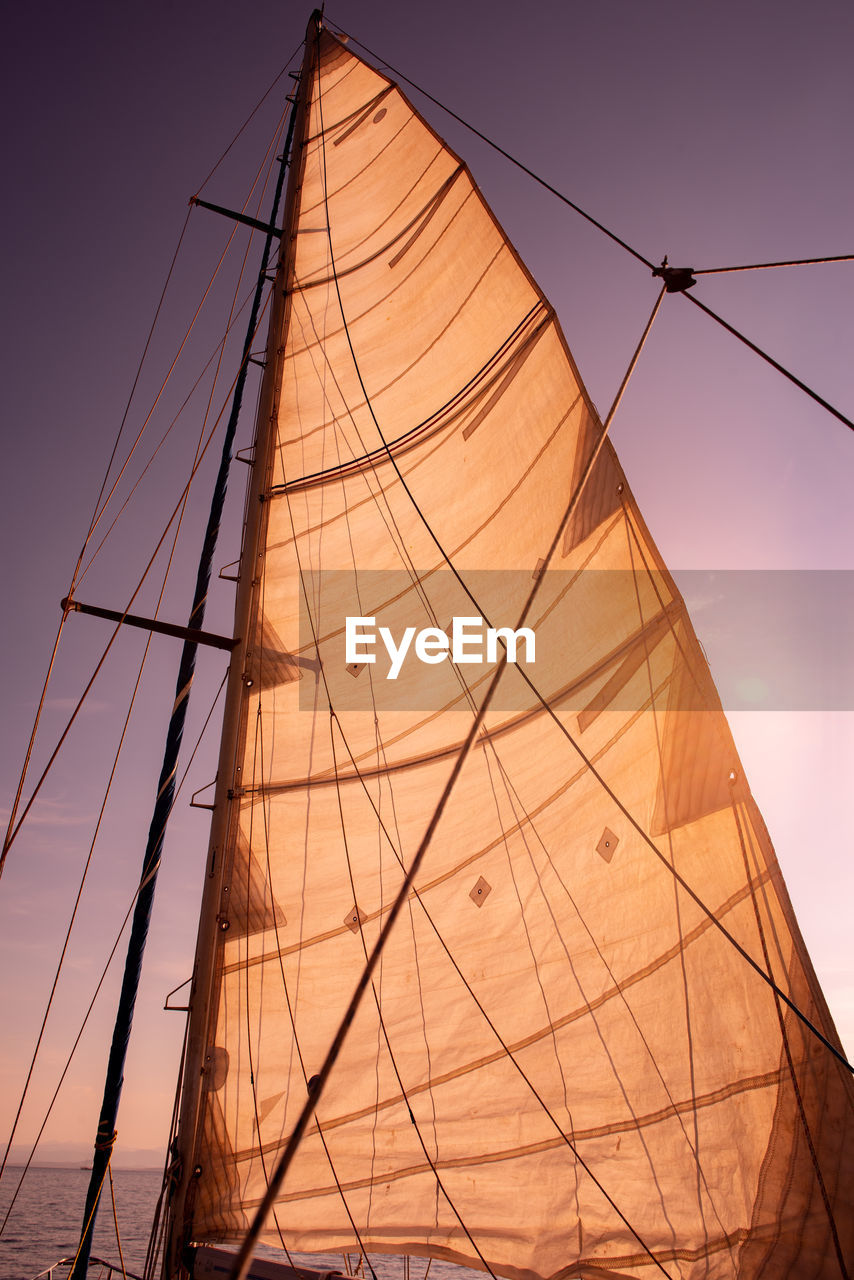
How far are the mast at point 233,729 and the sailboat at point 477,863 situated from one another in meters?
0.03

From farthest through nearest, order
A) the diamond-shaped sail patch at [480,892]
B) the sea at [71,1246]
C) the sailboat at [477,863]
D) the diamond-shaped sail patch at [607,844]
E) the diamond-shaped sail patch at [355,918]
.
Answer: the sea at [71,1246] → the diamond-shaped sail patch at [355,918] → the diamond-shaped sail patch at [480,892] → the diamond-shaped sail patch at [607,844] → the sailboat at [477,863]

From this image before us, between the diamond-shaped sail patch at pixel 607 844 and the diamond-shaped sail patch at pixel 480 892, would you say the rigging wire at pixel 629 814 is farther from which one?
the diamond-shaped sail patch at pixel 480 892

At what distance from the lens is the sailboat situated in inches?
163

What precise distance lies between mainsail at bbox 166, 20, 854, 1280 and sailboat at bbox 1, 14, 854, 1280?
0.02 meters

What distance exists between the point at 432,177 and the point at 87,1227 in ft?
27.7

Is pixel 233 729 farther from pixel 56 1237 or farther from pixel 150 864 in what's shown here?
pixel 56 1237

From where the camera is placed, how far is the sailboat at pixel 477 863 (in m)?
4.15

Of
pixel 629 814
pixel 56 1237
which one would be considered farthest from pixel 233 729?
pixel 56 1237

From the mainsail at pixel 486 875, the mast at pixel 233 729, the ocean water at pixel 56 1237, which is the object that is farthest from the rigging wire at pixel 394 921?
the ocean water at pixel 56 1237

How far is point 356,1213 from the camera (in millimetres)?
4730

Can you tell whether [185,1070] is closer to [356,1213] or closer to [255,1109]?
[255,1109]

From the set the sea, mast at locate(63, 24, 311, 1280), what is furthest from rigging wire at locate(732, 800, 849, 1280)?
the sea

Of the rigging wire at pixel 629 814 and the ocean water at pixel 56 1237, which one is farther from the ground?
the rigging wire at pixel 629 814

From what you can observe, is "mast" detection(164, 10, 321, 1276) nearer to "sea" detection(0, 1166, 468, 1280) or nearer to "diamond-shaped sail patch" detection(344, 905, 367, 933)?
"diamond-shaped sail patch" detection(344, 905, 367, 933)
